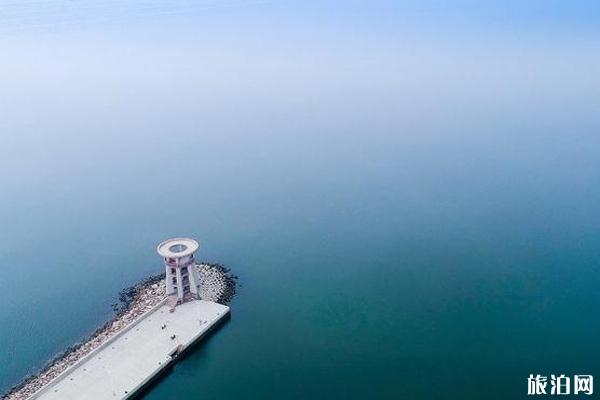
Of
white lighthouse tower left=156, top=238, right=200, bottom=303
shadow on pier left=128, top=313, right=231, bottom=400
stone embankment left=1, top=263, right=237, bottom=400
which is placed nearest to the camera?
shadow on pier left=128, top=313, right=231, bottom=400

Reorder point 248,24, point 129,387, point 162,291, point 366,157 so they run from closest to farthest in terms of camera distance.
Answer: point 129,387
point 162,291
point 366,157
point 248,24

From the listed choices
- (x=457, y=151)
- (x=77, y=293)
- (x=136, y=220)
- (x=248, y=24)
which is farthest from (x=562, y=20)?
(x=77, y=293)

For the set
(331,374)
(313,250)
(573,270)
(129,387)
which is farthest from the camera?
(313,250)

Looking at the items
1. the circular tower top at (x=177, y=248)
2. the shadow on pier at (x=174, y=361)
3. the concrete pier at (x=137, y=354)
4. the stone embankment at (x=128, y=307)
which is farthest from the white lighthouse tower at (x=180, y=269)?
the shadow on pier at (x=174, y=361)

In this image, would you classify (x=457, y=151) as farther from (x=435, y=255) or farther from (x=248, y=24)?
(x=248, y=24)

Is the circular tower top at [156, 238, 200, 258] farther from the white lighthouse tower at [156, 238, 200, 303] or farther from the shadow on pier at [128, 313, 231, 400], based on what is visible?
the shadow on pier at [128, 313, 231, 400]

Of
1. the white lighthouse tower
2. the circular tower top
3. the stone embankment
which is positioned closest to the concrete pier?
the white lighthouse tower
